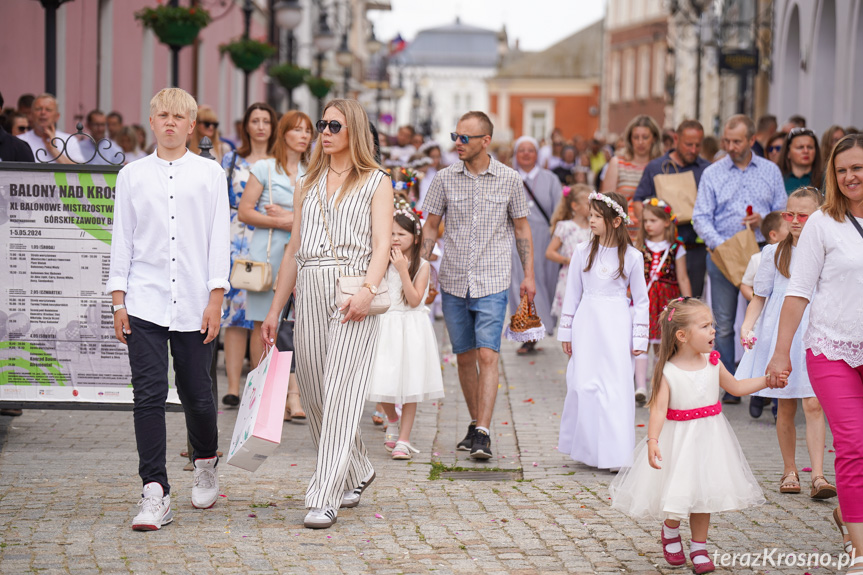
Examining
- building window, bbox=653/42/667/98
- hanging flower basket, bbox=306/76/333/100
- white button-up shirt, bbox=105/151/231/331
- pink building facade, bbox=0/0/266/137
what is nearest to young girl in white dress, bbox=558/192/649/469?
white button-up shirt, bbox=105/151/231/331

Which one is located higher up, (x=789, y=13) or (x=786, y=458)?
(x=789, y=13)

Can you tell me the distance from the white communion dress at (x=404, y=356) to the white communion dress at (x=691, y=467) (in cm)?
240

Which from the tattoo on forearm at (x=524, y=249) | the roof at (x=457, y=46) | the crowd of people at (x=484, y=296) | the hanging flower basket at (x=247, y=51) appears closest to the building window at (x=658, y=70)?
the hanging flower basket at (x=247, y=51)

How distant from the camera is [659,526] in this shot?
5.88 meters

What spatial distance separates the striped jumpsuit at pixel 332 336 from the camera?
5.70 meters

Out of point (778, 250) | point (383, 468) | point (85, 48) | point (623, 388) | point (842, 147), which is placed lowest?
point (383, 468)

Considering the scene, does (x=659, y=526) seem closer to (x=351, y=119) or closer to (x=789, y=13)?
(x=351, y=119)

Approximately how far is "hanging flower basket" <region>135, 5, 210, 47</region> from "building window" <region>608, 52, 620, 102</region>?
5661 cm

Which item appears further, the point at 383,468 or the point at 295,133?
the point at 295,133

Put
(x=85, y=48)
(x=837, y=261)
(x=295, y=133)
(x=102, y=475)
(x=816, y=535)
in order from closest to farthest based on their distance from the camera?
(x=837, y=261) < (x=816, y=535) < (x=102, y=475) < (x=295, y=133) < (x=85, y=48)

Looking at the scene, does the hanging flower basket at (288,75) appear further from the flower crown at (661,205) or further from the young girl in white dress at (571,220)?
the flower crown at (661,205)

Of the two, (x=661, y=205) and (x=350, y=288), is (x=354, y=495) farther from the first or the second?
(x=661, y=205)

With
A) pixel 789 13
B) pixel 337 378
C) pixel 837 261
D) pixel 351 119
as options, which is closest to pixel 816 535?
pixel 837 261

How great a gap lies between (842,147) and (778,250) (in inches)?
82.1
